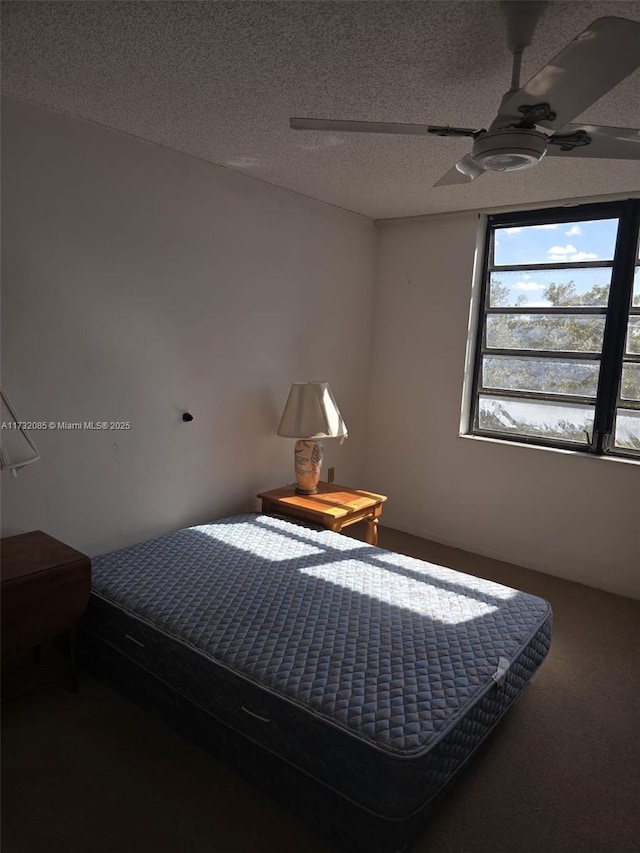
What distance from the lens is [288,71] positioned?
1.85 m

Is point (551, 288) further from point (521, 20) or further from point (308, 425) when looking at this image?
point (521, 20)

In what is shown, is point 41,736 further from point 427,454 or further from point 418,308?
point 418,308

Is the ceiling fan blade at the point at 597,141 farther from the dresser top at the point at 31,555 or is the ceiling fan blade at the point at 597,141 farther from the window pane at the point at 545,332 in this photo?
the dresser top at the point at 31,555

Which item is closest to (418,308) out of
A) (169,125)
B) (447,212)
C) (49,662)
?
(447,212)

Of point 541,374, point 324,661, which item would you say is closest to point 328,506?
point 324,661

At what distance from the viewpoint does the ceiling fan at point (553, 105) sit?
1246 millimetres

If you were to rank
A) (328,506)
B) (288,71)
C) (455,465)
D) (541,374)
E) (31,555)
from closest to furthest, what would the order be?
(288,71), (31,555), (328,506), (541,374), (455,465)

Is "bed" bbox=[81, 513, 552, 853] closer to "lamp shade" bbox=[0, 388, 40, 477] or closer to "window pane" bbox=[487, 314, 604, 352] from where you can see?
"lamp shade" bbox=[0, 388, 40, 477]

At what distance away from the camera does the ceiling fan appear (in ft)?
4.09

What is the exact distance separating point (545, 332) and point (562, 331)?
104mm

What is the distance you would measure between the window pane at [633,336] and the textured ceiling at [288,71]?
80 centimetres

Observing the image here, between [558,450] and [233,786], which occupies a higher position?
[558,450]

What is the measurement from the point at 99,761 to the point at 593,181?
11.0ft

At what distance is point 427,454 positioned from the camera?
13.4 feet
